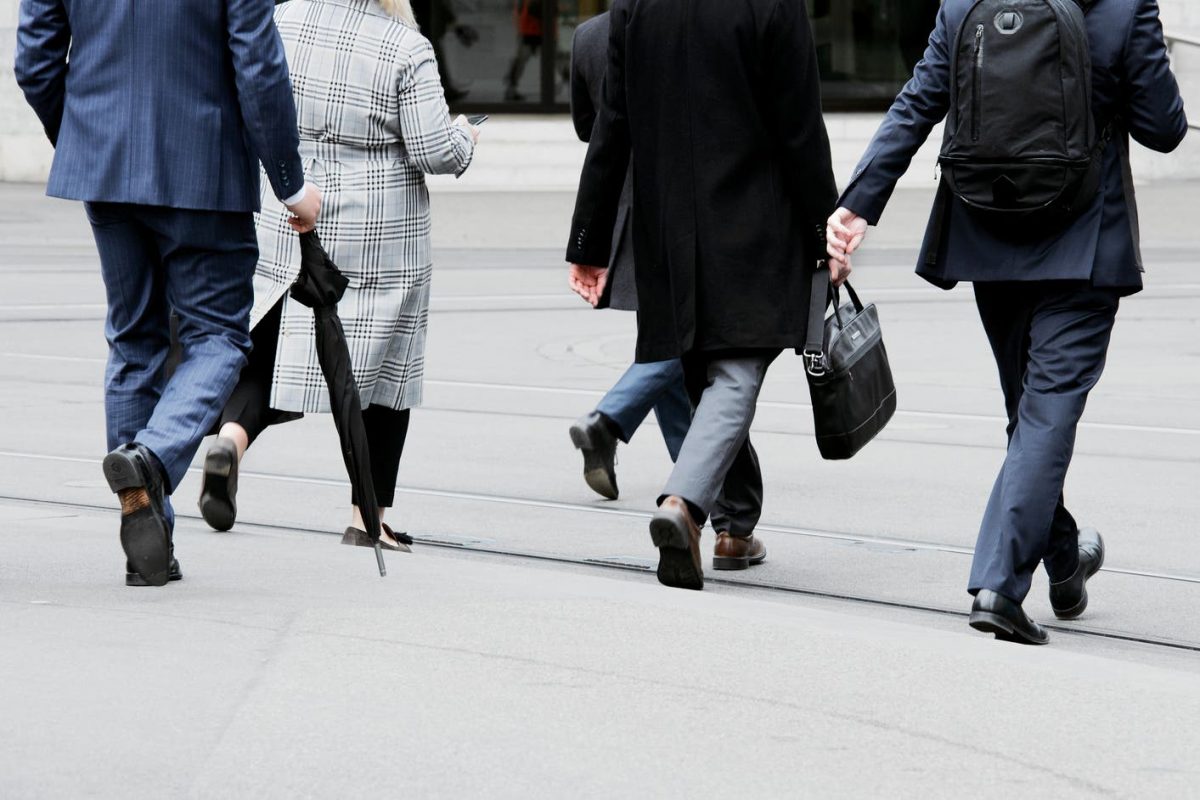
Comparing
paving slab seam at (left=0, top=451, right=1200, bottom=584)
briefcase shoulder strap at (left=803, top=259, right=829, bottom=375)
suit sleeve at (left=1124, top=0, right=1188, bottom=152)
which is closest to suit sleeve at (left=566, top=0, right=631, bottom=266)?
briefcase shoulder strap at (left=803, top=259, right=829, bottom=375)

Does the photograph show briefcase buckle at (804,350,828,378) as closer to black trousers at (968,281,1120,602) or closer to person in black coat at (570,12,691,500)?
black trousers at (968,281,1120,602)

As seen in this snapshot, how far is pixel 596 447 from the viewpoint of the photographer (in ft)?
24.2

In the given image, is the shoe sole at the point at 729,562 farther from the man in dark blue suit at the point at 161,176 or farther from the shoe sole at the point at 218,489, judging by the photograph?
the man in dark blue suit at the point at 161,176

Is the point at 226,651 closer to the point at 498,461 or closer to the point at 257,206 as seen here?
the point at 257,206

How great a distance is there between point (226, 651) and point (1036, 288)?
6.98 feet

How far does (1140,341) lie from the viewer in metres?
12.1

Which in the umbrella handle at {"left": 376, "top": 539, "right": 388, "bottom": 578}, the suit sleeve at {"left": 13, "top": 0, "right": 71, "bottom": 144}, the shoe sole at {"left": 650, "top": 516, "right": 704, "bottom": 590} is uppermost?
Result: the suit sleeve at {"left": 13, "top": 0, "right": 71, "bottom": 144}

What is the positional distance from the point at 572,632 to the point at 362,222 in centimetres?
193

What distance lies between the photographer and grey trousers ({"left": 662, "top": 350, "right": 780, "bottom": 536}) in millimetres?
5871

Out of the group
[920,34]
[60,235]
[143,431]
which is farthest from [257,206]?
[920,34]

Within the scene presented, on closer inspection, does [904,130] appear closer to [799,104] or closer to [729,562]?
[799,104]

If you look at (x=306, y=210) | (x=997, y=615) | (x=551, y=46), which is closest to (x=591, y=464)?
(x=306, y=210)

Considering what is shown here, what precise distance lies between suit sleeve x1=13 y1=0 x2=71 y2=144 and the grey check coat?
112cm

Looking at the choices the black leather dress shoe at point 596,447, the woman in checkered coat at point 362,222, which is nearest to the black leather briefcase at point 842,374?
the woman in checkered coat at point 362,222
